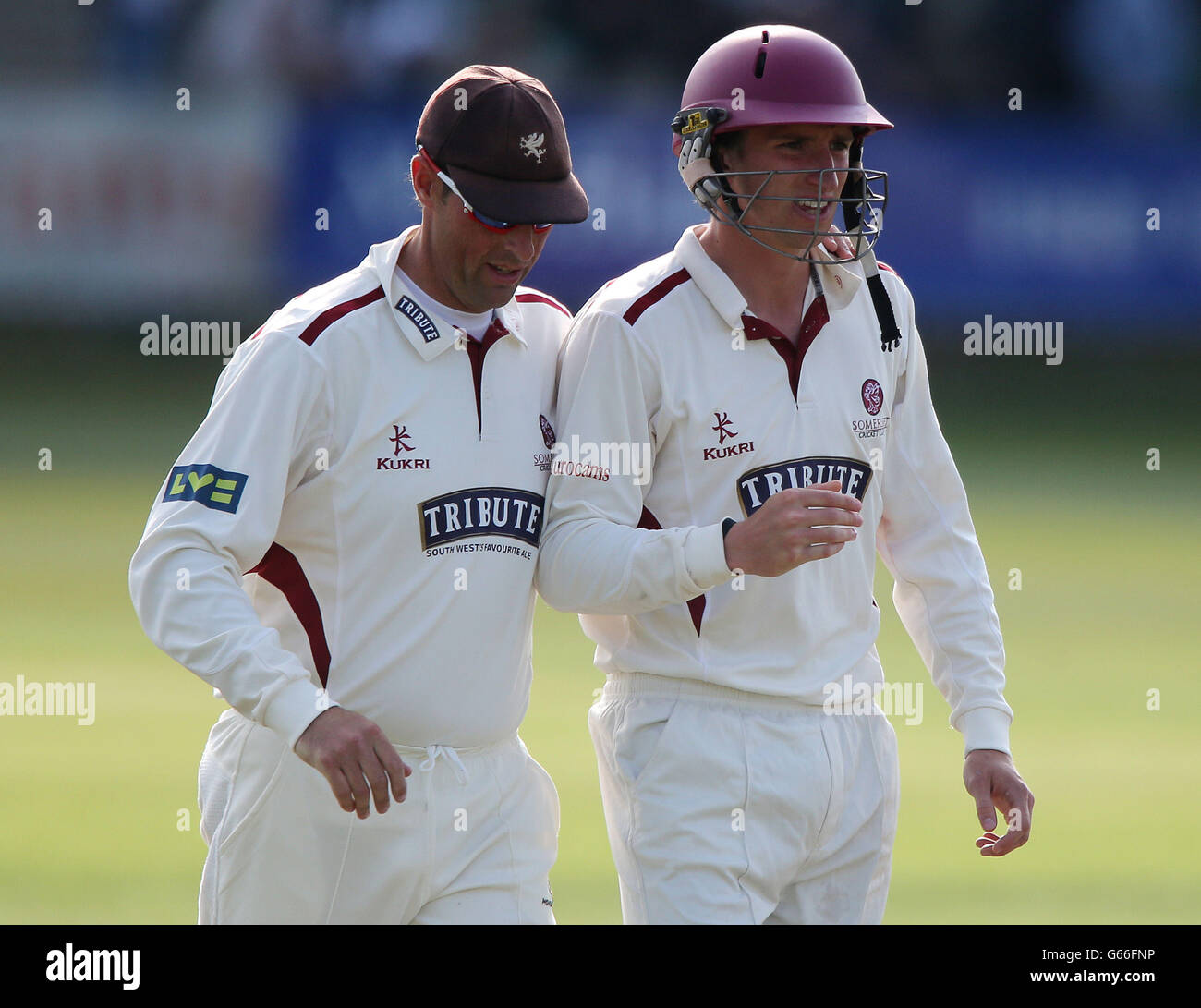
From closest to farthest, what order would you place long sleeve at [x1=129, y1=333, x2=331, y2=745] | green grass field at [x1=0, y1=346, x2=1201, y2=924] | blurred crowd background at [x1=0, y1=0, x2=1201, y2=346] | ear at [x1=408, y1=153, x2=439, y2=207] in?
long sleeve at [x1=129, y1=333, x2=331, y2=745] < ear at [x1=408, y1=153, x2=439, y2=207] < green grass field at [x1=0, y1=346, x2=1201, y2=924] < blurred crowd background at [x1=0, y1=0, x2=1201, y2=346]

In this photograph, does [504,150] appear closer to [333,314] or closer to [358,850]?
[333,314]

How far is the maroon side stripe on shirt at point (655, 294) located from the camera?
9.87 ft

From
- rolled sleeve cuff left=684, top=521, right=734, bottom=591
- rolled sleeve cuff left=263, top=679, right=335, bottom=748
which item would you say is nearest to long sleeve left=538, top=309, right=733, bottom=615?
rolled sleeve cuff left=684, top=521, right=734, bottom=591

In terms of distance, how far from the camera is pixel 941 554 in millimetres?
3311

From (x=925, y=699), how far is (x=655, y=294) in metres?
5.03

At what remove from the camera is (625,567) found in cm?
282

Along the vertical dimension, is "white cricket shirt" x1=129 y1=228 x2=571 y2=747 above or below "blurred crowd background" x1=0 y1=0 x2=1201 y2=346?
below

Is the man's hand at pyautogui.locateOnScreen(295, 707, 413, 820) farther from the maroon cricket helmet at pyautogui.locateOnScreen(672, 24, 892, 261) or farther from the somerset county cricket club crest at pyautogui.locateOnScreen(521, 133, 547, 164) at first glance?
the maroon cricket helmet at pyautogui.locateOnScreen(672, 24, 892, 261)

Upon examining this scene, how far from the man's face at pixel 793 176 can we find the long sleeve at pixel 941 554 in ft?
1.25

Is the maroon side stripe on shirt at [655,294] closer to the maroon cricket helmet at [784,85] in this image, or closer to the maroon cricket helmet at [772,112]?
the maroon cricket helmet at [772,112]

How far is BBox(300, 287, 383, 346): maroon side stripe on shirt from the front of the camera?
9.39 feet

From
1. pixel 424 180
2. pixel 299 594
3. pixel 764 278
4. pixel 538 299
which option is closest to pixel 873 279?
pixel 764 278

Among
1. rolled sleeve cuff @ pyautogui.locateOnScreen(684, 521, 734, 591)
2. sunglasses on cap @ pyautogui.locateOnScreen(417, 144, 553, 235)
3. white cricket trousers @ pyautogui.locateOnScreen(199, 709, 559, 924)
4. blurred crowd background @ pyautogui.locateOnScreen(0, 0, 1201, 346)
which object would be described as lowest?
white cricket trousers @ pyautogui.locateOnScreen(199, 709, 559, 924)

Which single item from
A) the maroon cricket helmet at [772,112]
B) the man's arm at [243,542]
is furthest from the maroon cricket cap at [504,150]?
the man's arm at [243,542]
